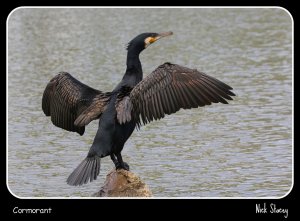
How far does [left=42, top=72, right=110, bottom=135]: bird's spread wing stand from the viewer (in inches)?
387

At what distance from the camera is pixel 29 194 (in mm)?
10719

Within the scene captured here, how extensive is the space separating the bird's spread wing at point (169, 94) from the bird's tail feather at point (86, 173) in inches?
21.2

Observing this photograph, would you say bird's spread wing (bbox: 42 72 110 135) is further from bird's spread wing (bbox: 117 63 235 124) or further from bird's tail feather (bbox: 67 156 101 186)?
bird's tail feather (bbox: 67 156 101 186)

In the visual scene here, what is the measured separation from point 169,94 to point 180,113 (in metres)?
5.75

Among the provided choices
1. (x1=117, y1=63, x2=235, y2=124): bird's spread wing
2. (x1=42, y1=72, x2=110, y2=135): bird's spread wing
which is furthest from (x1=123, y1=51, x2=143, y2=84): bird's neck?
(x1=117, y1=63, x2=235, y2=124): bird's spread wing

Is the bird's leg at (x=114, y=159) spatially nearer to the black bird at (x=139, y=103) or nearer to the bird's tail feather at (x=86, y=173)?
the black bird at (x=139, y=103)

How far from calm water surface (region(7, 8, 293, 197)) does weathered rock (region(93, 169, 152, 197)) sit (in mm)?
1453

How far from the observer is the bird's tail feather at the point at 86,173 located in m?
8.88

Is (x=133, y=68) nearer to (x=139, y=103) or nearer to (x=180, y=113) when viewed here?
(x=139, y=103)

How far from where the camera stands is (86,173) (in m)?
8.94

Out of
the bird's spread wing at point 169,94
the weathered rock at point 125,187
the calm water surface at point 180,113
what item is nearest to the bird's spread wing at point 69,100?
the bird's spread wing at point 169,94

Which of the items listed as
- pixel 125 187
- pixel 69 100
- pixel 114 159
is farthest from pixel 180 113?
pixel 125 187

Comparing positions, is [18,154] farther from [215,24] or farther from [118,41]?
[215,24]

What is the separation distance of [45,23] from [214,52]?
7.82 metres
